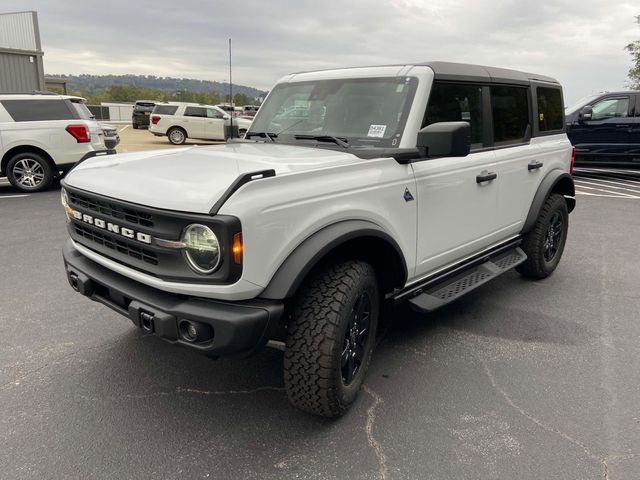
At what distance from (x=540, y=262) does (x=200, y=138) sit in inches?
776

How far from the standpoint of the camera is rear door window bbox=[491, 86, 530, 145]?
4090 millimetres

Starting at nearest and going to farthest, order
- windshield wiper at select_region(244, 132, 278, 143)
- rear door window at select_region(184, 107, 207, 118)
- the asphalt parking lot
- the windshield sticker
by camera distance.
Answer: the asphalt parking lot → the windshield sticker → windshield wiper at select_region(244, 132, 278, 143) → rear door window at select_region(184, 107, 207, 118)

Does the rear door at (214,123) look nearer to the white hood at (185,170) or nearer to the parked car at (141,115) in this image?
the parked car at (141,115)

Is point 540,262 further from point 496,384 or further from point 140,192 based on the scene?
point 140,192

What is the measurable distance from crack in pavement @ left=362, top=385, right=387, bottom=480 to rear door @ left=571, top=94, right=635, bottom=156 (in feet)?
36.1

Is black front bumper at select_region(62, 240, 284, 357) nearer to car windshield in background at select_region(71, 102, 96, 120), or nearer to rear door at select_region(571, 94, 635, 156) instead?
car windshield in background at select_region(71, 102, 96, 120)

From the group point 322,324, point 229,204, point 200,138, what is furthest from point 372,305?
point 200,138

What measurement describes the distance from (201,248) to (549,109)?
4.05 meters

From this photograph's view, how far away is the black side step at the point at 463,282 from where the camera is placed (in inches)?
130

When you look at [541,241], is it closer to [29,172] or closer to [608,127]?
[608,127]

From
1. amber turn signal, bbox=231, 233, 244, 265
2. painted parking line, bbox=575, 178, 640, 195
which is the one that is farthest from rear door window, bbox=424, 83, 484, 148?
painted parking line, bbox=575, 178, 640, 195

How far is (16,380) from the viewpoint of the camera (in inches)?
122

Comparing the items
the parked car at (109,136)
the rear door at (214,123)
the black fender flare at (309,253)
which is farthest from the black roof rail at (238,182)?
the rear door at (214,123)

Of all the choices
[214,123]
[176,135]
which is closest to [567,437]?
[214,123]
